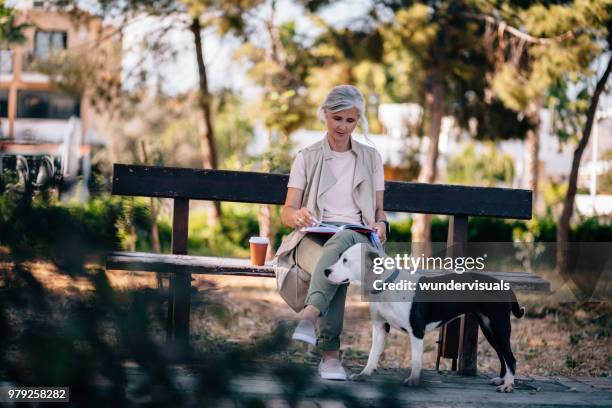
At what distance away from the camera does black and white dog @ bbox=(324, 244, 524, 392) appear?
3.24m

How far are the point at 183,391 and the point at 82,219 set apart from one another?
0.32 m

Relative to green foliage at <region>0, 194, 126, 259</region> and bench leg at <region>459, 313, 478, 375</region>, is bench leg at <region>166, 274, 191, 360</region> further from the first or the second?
bench leg at <region>459, 313, 478, 375</region>

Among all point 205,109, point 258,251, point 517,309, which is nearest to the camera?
point 517,309

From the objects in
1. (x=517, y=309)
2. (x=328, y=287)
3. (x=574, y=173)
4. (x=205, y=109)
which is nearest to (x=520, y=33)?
(x=574, y=173)

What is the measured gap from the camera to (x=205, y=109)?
1344 cm

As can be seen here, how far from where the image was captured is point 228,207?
13898mm

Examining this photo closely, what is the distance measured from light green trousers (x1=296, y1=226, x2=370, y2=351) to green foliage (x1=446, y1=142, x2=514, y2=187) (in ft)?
121

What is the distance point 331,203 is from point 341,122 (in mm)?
354

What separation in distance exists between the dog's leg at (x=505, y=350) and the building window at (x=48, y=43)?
408 inches

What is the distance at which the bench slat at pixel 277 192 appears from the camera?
4.18 metres

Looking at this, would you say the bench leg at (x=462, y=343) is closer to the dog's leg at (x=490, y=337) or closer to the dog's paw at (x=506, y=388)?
the dog's leg at (x=490, y=337)

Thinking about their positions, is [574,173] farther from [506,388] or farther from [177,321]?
[177,321]

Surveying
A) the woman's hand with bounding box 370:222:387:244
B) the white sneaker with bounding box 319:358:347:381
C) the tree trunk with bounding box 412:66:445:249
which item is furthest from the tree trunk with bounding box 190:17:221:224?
the white sneaker with bounding box 319:358:347:381

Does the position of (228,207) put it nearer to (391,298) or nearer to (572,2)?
(572,2)
